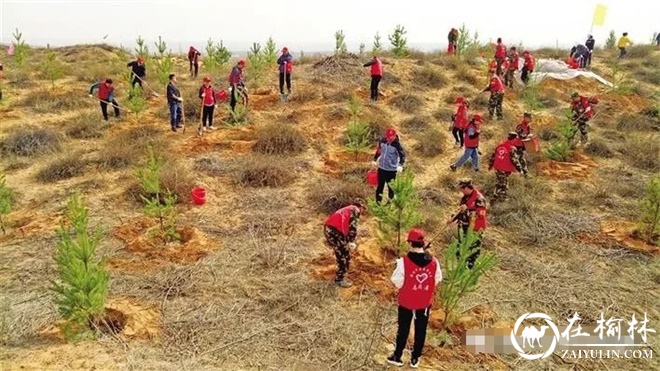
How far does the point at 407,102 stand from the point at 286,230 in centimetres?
832

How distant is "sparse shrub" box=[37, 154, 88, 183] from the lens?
390 inches

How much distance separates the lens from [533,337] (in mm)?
5570

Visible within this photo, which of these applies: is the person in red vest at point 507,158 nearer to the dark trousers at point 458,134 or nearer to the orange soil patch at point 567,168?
the orange soil patch at point 567,168

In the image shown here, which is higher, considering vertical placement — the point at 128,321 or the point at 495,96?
the point at 495,96

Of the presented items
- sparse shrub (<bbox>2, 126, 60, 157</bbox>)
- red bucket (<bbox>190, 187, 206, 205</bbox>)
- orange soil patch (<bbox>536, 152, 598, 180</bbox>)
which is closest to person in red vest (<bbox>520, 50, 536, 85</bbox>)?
orange soil patch (<bbox>536, 152, 598, 180</bbox>)

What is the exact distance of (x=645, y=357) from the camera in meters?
5.32

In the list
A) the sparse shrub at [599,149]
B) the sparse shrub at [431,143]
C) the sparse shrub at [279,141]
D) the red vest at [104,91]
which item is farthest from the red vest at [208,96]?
the sparse shrub at [599,149]

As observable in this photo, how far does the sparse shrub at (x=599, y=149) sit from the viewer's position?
11.9m

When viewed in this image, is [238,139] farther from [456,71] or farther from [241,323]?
[456,71]

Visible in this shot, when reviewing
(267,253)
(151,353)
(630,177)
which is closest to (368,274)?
(267,253)

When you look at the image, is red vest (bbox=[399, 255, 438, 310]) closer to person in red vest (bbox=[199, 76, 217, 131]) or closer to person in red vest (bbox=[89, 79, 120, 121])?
person in red vest (bbox=[199, 76, 217, 131])

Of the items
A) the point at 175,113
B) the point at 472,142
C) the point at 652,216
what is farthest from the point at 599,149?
Result: the point at 175,113

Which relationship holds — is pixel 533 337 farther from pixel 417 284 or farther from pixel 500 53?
pixel 500 53

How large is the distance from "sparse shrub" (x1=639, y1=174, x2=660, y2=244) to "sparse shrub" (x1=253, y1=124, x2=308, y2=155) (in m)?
7.02
